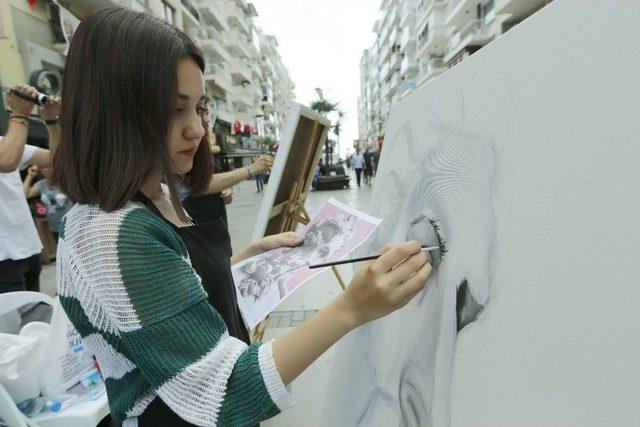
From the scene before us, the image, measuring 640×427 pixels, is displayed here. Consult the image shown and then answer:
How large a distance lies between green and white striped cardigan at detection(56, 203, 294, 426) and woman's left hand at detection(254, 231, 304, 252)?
1.48 ft

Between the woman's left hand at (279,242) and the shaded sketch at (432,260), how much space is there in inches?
9.0

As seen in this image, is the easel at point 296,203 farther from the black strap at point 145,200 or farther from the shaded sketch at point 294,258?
the black strap at point 145,200

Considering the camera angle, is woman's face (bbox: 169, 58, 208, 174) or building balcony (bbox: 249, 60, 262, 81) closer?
woman's face (bbox: 169, 58, 208, 174)

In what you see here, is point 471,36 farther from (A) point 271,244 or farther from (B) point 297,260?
(B) point 297,260

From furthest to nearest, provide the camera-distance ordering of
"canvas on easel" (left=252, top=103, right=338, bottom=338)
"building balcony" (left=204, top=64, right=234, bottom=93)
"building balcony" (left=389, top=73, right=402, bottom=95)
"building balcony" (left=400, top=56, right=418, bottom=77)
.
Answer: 1. "building balcony" (left=389, top=73, right=402, bottom=95)
2. "building balcony" (left=400, top=56, right=418, bottom=77)
3. "building balcony" (left=204, top=64, right=234, bottom=93)
4. "canvas on easel" (left=252, top=103, right=338, bottom=338)

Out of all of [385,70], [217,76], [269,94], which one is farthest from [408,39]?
[269,94]

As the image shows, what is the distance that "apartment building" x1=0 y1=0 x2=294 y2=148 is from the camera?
20.4 feet

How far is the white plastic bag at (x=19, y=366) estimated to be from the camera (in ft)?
3.29

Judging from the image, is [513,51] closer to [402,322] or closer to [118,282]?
[402,322]

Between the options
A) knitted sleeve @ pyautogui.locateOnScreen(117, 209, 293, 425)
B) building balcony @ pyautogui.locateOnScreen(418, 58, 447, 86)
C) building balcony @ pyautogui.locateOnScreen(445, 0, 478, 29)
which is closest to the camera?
knitted sleeve @ pyautogui.locateOnScreen(117, 209, 293, 425)

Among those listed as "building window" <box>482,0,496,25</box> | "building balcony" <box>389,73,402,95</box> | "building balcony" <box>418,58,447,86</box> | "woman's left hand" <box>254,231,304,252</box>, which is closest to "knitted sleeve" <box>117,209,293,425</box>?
"woman's left hand" <box>254,231,304,252</box>

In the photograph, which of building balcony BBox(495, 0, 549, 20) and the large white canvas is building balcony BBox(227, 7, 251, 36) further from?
the large white canvas

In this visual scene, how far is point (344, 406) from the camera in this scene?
35.3 inches

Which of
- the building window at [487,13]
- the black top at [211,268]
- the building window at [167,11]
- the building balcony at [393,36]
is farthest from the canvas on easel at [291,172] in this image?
the building balcony at [393,36]
